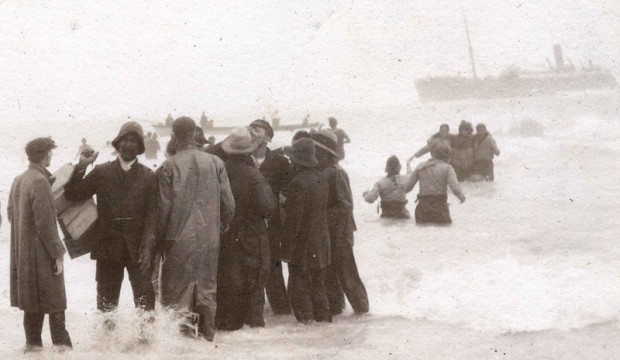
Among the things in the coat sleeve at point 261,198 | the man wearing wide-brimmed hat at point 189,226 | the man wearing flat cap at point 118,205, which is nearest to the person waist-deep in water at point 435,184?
the coat sleeve at point 261,198

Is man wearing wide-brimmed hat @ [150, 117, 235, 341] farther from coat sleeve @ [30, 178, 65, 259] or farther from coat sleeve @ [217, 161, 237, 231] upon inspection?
coat sleeve @ [30, 178, 65, 259]

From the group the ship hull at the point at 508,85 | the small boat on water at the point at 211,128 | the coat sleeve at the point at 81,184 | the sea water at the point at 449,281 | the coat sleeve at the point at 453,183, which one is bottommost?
the sea water at the point at 449,281

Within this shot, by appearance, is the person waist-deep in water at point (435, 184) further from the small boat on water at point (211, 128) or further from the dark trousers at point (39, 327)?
the dark trousers at point (39, 327)

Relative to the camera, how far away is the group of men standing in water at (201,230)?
4625 mm

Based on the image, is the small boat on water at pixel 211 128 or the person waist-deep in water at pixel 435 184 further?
the small boat on water at pixel 211 128

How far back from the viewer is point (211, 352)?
15.4ft

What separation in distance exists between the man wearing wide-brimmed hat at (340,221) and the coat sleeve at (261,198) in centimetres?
85

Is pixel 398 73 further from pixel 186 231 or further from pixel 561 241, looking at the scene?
pixel 186 231

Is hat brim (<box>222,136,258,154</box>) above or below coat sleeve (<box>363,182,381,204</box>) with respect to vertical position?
above

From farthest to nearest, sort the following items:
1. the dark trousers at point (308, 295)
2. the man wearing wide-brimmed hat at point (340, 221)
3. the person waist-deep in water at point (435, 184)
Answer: the person waist-deep in water at point (435, 184) → the man wearing wide-brimmed hat at point (340, 221) → the dark trousers at point (308, 295)

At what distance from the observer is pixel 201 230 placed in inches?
199

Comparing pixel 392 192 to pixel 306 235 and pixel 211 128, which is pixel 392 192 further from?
pixel 211 128

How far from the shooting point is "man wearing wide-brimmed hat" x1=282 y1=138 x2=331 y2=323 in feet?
19.1

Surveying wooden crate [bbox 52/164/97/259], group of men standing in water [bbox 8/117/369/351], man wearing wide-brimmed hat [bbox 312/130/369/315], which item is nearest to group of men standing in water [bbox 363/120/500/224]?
man wearing wide-brimmed hat [bbox 312/130/369/315]
